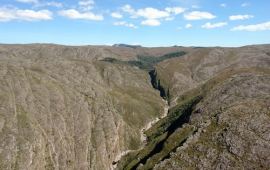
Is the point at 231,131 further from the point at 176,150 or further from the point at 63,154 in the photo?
the point at 63,154

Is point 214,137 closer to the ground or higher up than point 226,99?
closer to the ground

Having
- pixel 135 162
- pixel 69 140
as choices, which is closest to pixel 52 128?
pixel 69 140

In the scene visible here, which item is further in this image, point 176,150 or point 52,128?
point 52,128

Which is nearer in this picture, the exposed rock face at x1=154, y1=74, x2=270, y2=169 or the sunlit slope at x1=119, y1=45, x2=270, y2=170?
the exposed rock face at x1=154, y1=74, x2=270, y2=169

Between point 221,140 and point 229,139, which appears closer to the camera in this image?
point 229,139

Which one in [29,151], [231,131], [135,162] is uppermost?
[231,131]

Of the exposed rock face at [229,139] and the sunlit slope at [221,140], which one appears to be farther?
the sunlit slope at [221,140]

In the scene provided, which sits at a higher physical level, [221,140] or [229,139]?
[229,139]

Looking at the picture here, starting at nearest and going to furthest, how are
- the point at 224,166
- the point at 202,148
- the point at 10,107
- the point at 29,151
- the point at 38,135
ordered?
the point at 224,166 < the point at 202,148 < the point at 29,151 < the point at 38,135 < the point at 10,107

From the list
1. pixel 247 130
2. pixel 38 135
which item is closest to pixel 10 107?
pixel 38 135

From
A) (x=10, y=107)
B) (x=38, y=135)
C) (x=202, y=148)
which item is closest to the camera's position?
(x=202, y=148)
